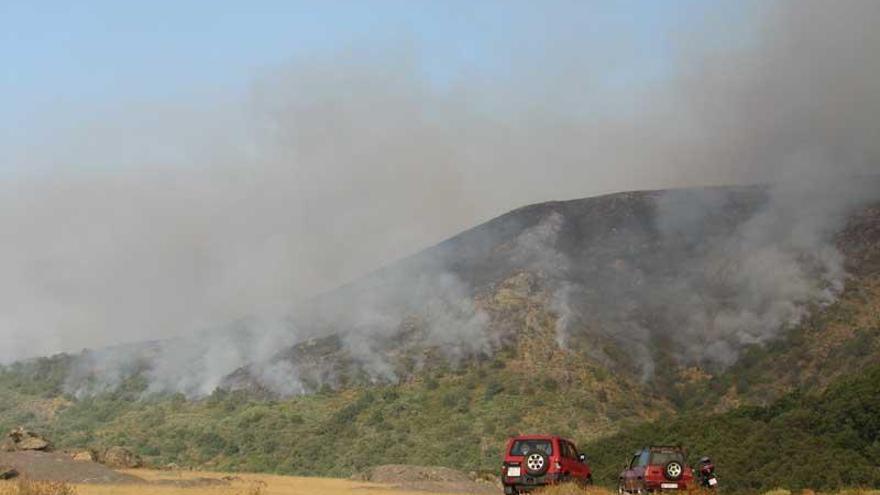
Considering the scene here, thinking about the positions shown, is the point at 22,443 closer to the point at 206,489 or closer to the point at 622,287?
the point at 206,489

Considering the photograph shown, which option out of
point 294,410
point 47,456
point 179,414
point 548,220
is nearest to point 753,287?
point 548,220

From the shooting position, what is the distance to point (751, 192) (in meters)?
133

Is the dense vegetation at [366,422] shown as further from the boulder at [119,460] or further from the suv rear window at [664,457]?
the suv rear window at [664,457]

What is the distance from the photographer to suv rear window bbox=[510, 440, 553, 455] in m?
28.5

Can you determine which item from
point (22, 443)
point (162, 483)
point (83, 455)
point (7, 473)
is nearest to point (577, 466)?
point (162, 483)

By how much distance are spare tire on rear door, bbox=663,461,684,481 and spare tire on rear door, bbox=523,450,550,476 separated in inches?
135

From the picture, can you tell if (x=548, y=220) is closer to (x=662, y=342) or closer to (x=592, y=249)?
(x=592, y=249)

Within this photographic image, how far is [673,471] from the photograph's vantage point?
2784cm

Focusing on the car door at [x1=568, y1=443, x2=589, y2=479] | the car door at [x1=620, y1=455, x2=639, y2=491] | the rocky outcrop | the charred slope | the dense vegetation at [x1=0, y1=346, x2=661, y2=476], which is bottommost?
the car door at [x1=620, y1=455, x2=639, y2=491]

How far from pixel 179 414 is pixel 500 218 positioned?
58315 mm

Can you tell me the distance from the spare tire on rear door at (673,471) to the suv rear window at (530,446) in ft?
10.9

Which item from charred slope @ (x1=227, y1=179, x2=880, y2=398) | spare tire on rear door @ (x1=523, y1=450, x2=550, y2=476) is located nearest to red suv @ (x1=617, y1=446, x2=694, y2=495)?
spare tire on rear door @ (x1=523, y1=450, x2=550, y2=476)

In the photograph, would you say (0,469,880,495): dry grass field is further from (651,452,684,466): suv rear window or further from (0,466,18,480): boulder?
(0,466,18,480): boulder

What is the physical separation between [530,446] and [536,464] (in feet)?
3.44
